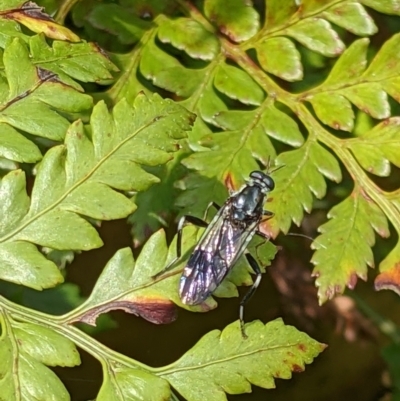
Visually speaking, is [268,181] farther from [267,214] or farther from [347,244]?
[347,244]

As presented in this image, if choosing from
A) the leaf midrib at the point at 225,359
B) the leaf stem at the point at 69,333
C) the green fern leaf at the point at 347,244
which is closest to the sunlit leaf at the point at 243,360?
the leaf midrib at the point at 225,359

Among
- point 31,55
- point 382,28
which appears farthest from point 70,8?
point 382,28

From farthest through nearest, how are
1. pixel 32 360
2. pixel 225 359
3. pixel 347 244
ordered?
Answer: pixel 347 244
pixel 225 359
pixel 32 360

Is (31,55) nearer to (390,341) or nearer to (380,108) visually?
(380,108)

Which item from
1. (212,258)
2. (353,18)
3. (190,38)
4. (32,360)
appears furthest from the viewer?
(190,38)

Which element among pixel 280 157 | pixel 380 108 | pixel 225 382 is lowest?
pixel 225 382

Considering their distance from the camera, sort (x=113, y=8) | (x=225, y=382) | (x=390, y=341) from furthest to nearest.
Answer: (x=390, y=341)
(x=113, y=8)
(x=225, y=382)

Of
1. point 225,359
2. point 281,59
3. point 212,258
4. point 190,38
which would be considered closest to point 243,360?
point 225,359

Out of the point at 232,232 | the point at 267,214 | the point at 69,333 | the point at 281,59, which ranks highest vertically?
the point at 281,59

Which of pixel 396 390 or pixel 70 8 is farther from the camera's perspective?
pixel 396 390
